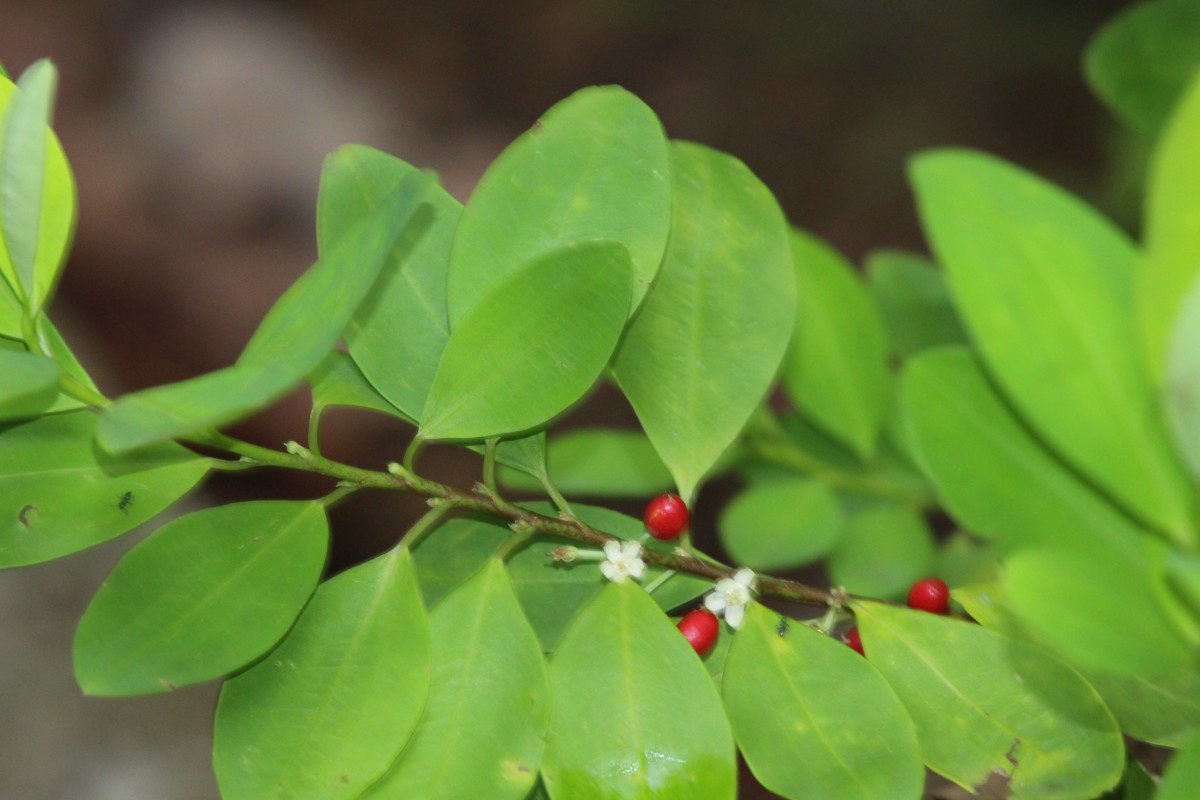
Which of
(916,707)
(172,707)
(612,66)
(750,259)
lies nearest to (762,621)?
(916,707)

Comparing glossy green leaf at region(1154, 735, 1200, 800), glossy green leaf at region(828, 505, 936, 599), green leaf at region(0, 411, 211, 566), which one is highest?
glossy green leaf at region(1154, 735, 1200, 800)

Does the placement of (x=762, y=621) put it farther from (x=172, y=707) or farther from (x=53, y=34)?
(x=53, y=34)

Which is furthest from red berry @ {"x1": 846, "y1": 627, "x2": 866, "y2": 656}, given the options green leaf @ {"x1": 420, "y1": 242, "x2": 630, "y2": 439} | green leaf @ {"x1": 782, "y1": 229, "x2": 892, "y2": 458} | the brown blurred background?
the brown blurred background

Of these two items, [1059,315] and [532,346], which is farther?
[532,346]

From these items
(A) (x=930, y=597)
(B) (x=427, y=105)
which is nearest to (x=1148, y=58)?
(A) (x=930, y=597)

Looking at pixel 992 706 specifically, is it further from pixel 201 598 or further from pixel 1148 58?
pixel 1148 58

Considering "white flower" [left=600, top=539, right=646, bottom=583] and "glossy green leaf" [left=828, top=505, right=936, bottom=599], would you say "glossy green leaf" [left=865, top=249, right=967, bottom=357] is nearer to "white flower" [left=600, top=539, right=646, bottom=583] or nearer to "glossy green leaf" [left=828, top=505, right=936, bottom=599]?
"glossy green leaf" [left=828, top=505, right=936, bottom=599]

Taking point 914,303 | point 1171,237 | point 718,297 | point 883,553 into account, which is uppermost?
point 1171,237
